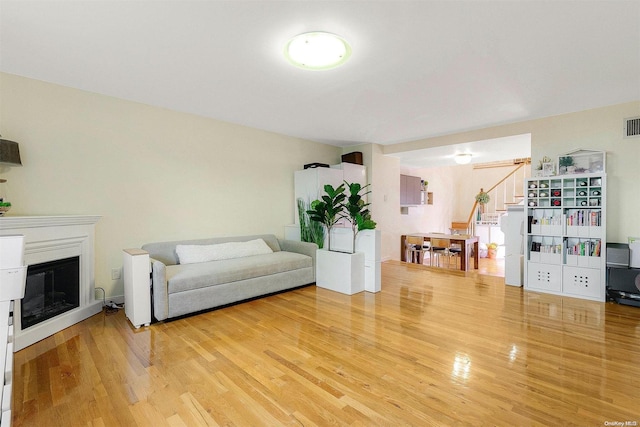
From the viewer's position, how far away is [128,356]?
2322 mm

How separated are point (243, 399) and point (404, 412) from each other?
0.96 m

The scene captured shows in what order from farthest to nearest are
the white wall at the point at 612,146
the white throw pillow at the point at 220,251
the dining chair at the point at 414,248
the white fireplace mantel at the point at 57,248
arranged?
the dining chair at the point at 414,248, the white throw pillow at the point at 220,251, the white wall at the point at 612,146, the white fireplace mantel at the point at 57,248

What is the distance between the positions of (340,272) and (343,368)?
2.00 m

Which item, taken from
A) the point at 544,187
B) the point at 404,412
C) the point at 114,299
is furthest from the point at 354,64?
the point at 114,299

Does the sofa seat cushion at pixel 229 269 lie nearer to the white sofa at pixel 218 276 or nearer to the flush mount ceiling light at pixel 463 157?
the white sofa at pixel 218 276

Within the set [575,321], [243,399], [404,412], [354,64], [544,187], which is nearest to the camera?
[404,412]

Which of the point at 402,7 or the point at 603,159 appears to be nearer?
the point at 402,7

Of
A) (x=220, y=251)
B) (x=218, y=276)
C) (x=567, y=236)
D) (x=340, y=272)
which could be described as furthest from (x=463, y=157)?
(x=218, y=276)

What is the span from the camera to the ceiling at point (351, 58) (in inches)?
77.2

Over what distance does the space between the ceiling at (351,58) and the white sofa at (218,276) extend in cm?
192

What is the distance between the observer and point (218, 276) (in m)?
3.38

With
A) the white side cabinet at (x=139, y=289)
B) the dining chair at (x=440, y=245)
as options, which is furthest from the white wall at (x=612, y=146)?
the white side cabinet at (x=139, y=289)

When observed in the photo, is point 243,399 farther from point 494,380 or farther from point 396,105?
point 396,105

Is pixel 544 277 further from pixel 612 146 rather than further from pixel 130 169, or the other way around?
pixel 130 169
